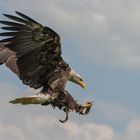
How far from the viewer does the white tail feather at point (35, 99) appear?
107 ft

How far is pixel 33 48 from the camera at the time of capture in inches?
1331

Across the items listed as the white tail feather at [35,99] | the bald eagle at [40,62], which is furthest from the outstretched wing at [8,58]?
the white tail feather at [35,99]

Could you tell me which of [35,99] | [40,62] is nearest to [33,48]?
[40,62]

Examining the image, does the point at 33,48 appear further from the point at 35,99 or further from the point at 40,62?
the point at 35,99

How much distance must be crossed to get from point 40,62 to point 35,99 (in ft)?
4.17

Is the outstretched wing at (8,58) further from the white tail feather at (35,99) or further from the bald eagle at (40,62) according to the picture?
the white tail feather at (35,99)

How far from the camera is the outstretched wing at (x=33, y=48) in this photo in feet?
109

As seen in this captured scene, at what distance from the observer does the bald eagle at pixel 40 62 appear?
3338 centimetres

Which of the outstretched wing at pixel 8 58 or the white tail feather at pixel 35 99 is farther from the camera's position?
the outstretched wing at pixel 8 58

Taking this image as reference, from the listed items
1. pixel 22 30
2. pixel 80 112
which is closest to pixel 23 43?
pixel 22 30

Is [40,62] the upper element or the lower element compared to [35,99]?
upper

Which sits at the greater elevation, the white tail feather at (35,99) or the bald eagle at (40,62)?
the bald eagle at (40,62)

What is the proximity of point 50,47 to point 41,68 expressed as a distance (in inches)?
26.5

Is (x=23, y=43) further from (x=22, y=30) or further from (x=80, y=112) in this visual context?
(x=80, y=112)
